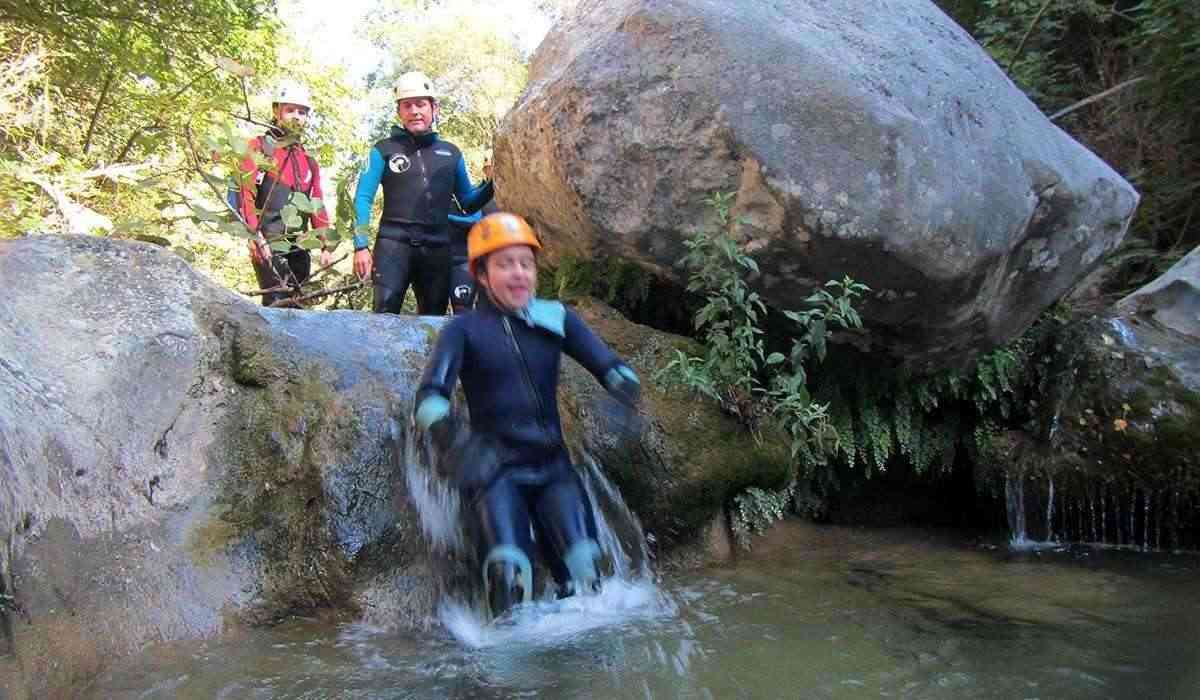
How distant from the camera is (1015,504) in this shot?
5789 mm

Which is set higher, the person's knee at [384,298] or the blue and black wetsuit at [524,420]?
the person's knee at [384,298]

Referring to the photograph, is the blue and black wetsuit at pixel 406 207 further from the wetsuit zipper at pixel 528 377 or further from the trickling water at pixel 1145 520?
the trickling water at pixel 1145 520

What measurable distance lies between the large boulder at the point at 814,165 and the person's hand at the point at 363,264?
3.94ft

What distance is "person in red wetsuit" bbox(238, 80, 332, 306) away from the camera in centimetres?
553

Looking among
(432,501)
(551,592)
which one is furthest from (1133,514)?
(432,501)

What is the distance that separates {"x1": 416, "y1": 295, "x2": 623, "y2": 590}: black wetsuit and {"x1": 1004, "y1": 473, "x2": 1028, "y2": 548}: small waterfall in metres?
3.38

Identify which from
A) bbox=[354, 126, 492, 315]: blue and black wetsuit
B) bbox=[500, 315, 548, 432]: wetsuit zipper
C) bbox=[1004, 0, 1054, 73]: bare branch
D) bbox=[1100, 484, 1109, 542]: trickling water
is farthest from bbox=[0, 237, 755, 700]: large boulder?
bbox=[1004, 0, 1054, 73]: bare branch

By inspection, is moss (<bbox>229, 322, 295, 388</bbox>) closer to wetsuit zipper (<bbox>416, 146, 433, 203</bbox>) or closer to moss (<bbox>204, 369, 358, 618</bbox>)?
moss (<bbox>204, 369, 358, 618</bbox>)

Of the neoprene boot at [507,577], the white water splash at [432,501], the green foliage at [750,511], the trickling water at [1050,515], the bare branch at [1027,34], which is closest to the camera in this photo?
the neoprene boot at [507,577]

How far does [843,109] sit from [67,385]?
12.5 ft

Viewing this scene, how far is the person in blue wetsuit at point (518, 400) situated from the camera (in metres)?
3.55

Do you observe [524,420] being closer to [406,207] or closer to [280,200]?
[406,207]

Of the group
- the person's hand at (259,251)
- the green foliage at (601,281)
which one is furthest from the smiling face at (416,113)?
the green foliage at (601,281)

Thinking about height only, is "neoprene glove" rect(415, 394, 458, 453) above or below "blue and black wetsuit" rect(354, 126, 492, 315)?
below
